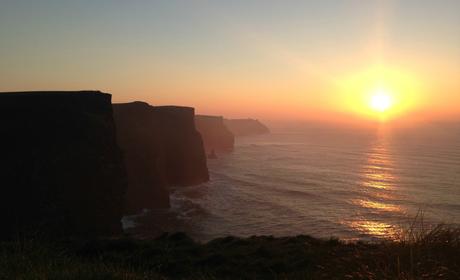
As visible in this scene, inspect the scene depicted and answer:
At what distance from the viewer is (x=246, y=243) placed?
22.1 metres

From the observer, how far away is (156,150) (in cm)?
5806

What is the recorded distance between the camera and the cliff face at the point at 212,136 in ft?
443

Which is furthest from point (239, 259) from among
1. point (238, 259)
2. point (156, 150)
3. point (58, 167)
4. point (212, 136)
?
point (212, 136)

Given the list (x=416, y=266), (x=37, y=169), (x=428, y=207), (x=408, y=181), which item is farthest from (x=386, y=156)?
(x=416, y=266)

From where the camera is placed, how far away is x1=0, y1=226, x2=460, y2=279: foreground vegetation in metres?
9.59

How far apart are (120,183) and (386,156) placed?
9561cm

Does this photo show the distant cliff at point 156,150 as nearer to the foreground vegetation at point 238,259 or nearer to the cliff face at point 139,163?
the cliff face at point 139,163

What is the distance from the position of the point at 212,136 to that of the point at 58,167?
337 ft

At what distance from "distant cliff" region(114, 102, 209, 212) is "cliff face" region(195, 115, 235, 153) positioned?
2343 inches

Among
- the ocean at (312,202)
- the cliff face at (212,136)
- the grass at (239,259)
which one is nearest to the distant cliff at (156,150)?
the ocean at (312,202)

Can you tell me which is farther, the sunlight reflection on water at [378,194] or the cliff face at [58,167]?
the sunlight reflection on water at [378,194]

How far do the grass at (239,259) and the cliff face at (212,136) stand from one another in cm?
11057

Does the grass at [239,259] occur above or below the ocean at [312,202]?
above

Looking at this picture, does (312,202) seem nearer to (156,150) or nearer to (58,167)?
(156,150)
